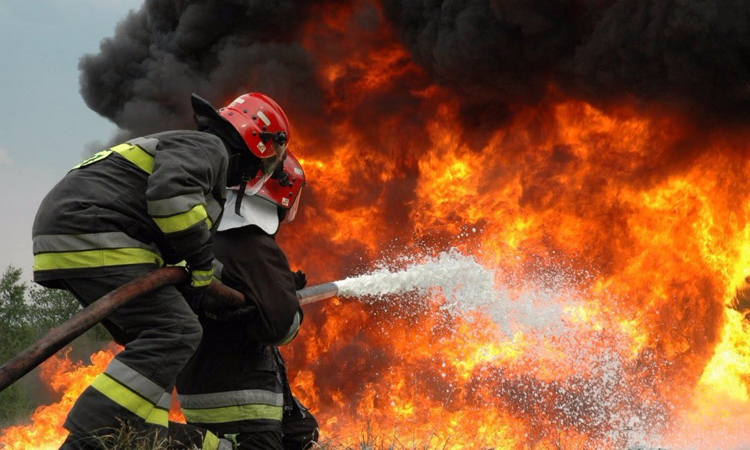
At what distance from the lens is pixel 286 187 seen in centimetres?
457

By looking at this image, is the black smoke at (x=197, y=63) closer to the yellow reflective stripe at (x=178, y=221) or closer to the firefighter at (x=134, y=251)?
the firefighter at (x=134, y=251)

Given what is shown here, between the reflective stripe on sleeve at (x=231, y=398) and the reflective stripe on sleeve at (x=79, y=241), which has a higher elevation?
the reflective stripe on sleeve at (x=79, y=241)

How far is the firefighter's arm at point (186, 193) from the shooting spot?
3268 millimetres

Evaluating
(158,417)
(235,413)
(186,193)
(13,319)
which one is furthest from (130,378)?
(13,319)

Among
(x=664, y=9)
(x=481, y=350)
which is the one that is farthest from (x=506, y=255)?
(x=664, y=9)

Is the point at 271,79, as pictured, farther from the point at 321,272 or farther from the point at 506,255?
the point at 506,255

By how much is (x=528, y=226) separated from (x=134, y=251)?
699 centimetres

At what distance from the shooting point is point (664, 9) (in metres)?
7.86

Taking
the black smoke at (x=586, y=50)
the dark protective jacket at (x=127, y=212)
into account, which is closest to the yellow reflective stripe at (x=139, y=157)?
the dark protective jacket at (x=127, y=212)

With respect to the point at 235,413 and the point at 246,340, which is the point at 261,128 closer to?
the point at 246,340

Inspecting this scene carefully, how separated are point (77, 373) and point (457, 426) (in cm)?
497

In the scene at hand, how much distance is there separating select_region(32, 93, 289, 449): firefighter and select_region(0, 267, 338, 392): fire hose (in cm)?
9

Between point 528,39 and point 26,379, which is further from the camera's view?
point 26,379

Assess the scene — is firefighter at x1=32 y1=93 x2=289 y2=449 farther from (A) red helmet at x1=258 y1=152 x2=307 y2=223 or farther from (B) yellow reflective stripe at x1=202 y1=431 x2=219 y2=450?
(A) red helmet at x1=258 y1=152 x2=307 y2=223
